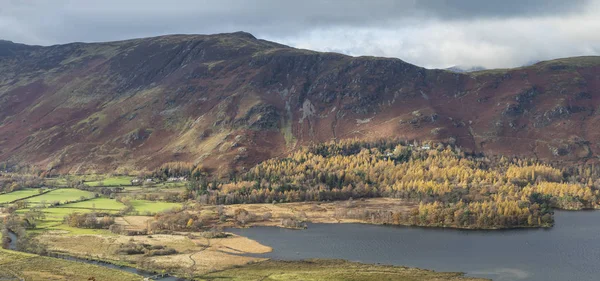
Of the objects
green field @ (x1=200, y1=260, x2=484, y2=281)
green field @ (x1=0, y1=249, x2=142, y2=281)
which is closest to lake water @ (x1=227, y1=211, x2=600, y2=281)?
green field @ (x1=200, y1=260, x2=484, y2=281)

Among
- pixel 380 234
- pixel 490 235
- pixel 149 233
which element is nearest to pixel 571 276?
pixel 490 235

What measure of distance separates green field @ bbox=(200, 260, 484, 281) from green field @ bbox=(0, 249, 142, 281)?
21.5 meters

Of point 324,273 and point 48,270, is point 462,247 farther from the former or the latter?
point 48,270

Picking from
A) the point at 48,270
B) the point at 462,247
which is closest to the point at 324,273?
the point at 462,247

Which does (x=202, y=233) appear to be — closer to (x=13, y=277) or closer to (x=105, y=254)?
(x=105, y=254)

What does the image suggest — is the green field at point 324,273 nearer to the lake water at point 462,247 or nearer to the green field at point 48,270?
the lake water at point 462,247

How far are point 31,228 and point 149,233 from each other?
3812cm

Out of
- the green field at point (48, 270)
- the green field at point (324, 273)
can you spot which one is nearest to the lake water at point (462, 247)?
the green field at point (324, 273)

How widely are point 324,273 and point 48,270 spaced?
63.7 m

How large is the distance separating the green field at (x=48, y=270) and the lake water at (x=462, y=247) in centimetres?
4258

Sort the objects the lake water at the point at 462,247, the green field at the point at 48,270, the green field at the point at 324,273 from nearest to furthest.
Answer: the green field at the point at 48,270
the green field at the point at 324,273
the lake water at the point at 462,247

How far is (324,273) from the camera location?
12450 centimetres

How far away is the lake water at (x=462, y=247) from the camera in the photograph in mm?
130625

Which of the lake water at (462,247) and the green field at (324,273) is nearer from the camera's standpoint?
the green field at (324,273)
